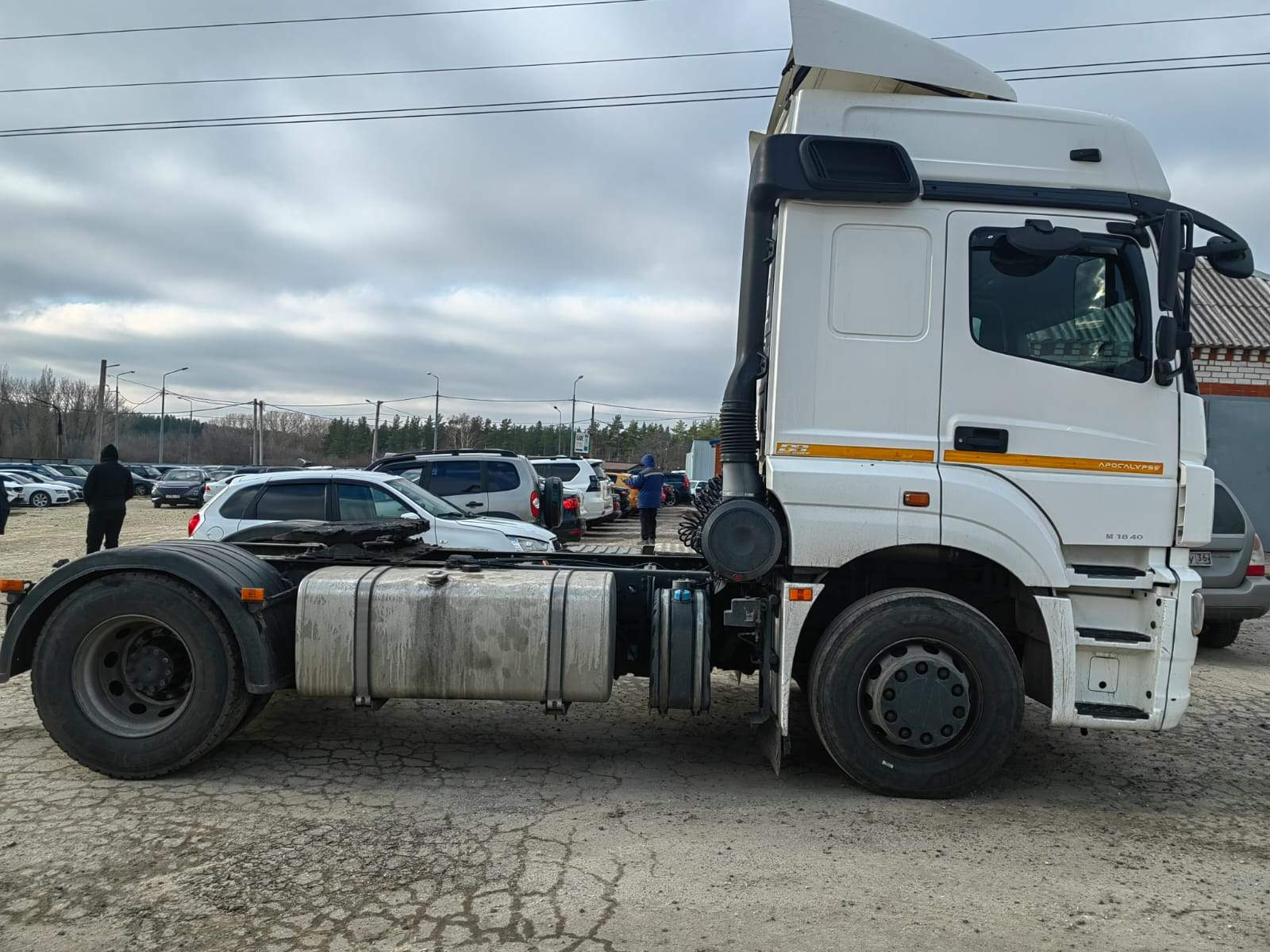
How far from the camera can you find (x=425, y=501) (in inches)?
399

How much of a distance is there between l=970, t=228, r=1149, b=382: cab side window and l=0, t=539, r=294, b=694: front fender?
420 cm

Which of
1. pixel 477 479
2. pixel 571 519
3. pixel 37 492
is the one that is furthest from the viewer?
pixel 37 492

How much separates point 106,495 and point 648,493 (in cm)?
885

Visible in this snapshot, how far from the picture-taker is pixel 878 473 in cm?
464

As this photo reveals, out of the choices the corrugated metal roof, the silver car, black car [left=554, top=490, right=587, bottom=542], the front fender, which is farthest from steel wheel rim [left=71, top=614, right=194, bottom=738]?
the corrugated metal roof

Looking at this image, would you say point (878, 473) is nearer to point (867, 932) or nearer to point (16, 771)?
point (867, 932)

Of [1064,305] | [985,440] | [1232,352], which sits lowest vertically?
[985,440]

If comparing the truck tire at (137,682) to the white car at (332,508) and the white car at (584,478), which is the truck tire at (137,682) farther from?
the white car at (584,478)

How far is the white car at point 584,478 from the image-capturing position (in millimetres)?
20578

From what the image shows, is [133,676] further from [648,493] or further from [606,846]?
[648,493]

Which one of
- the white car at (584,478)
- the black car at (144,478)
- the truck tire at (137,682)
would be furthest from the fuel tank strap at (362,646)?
the black car at (144,478)

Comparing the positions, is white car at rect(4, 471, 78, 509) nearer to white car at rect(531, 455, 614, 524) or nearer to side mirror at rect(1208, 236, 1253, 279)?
white car at rect(531, 455, 614, 524)

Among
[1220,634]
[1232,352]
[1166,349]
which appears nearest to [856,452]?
[1166,349]

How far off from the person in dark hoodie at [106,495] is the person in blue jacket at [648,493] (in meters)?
7.84
